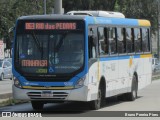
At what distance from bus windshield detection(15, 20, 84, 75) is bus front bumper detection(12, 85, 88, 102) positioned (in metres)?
0.56

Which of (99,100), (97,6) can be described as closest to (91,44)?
(99,100)

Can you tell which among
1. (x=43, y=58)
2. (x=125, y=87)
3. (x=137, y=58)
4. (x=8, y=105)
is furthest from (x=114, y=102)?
(x=43, y=58)

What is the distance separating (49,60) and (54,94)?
1.03 metres

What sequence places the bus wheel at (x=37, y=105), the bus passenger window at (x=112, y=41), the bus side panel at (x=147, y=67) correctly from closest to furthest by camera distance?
the bus wheel at (x=37, y=105), the bus passenger window at (x=112, y=41), the bus side panel at (x=147, y=67)

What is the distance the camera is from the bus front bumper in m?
17.4

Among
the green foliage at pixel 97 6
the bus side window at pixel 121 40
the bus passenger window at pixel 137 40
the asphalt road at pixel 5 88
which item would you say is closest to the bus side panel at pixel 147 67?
the bus passenger window at pixel 137 40

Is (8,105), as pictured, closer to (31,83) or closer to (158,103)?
(31,83)

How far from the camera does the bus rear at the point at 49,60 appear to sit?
17.5 meters

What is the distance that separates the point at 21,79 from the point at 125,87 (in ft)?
18.4

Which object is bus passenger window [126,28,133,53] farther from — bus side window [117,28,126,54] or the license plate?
the license plate

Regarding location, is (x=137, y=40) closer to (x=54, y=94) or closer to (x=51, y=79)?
(x=51, y=79)

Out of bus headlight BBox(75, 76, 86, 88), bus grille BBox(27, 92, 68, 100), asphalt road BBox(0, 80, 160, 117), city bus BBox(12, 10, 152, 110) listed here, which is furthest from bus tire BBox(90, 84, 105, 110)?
bus grille BBox(27, 92, 68, 100)

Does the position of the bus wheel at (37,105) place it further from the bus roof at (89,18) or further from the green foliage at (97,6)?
the green foliage at (97,6)

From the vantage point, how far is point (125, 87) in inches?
877
